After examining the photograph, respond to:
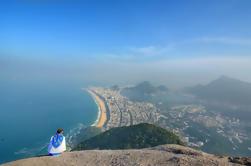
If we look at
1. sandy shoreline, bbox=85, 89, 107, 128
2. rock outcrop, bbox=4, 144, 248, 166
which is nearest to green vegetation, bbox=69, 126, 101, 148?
sandy shoreline, bbox=85, 89, 107, 128

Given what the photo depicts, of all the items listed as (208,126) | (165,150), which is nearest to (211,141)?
(208,126)

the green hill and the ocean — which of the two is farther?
the ocean

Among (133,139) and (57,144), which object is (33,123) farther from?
(57,144)

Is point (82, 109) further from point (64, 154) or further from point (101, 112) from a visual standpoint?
point (64, 154)

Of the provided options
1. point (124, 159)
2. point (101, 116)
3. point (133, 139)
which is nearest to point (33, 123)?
point (101, 116)

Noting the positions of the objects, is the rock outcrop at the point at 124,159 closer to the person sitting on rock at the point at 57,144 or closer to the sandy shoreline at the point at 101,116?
the person sitting on rock at the point at 57,144

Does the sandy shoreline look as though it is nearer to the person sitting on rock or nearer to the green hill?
the green hill
